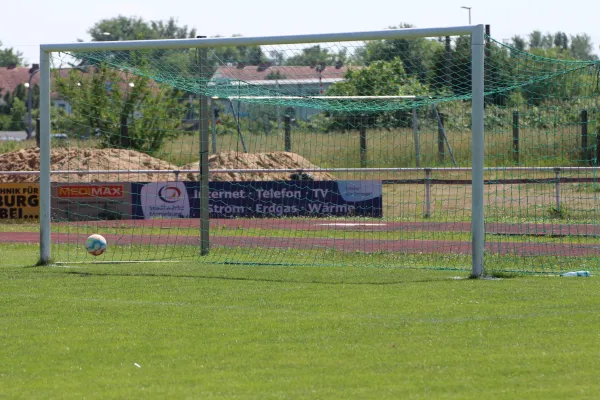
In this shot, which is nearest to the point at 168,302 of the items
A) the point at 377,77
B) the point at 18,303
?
the point at 18,303

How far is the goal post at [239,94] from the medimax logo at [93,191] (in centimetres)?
945

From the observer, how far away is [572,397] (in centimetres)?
638

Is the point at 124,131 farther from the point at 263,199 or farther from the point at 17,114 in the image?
the point at 17,114

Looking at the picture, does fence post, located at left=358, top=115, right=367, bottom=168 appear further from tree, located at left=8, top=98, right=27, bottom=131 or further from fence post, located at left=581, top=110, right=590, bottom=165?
tree, located at left=8, top=98, right=27, bottom=131

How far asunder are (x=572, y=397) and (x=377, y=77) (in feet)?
42.6

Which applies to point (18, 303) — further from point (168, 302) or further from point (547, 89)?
point (547, 89)

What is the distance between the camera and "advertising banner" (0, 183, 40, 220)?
26328 mm

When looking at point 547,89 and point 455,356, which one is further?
point 547,89

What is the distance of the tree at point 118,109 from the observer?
24.0 metres

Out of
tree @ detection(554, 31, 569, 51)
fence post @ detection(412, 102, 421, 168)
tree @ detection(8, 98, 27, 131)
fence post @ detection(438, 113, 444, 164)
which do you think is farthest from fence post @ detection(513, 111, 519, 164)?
tree @ detection(554, 31, 569, 51)

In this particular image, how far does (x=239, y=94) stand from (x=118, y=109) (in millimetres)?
9534

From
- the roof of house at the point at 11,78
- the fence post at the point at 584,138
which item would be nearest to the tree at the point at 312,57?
the fence post at the point at 584,138

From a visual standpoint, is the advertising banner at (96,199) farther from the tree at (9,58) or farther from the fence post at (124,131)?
the tree at (9,58)

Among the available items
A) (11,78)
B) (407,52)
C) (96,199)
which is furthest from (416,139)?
(11,78)
